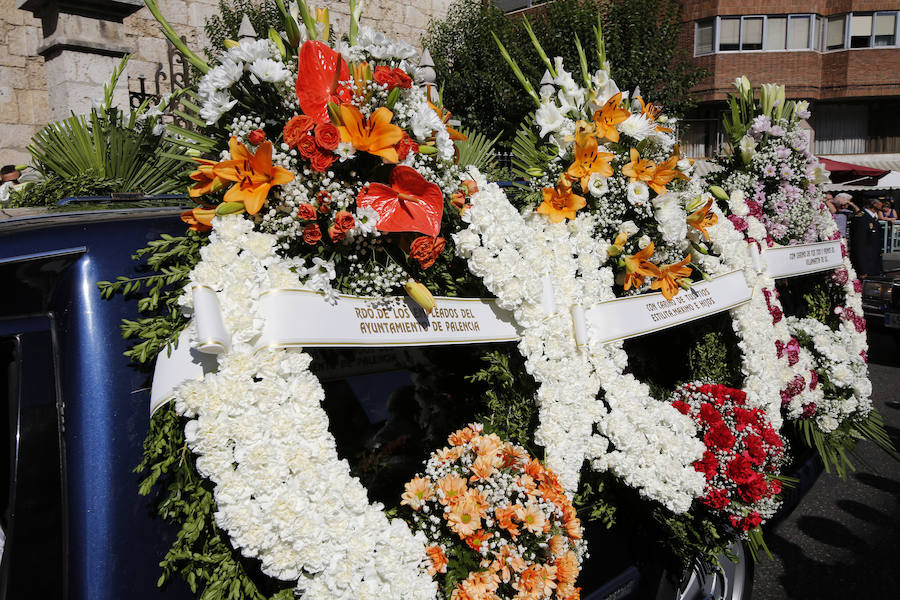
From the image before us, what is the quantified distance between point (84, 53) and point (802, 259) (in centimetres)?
738

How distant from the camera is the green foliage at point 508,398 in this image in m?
2.37

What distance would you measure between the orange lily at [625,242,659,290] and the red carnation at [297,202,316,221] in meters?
1.57

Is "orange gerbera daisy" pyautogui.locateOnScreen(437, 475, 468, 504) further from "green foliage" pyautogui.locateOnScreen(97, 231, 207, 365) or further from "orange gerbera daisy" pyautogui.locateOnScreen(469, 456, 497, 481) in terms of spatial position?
"green foliage" pyautogui.locateOnScreen(97, 231, 207, 365)

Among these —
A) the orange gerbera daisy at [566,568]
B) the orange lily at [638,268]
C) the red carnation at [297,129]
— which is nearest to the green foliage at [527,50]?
the orange lily at [638,268]

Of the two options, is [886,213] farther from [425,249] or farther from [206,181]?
[206,181]

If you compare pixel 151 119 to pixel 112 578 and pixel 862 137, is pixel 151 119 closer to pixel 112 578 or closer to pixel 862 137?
pixel 112 578

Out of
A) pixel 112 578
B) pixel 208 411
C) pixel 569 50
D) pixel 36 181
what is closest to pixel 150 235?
pixel 208 411

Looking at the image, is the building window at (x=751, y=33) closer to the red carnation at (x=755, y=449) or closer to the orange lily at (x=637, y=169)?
the orange lily at (x=637, y=169)

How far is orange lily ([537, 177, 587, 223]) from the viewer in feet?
9.34

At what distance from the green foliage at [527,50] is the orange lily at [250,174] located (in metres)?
13.4

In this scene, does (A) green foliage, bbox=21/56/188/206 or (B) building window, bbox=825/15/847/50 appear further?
(B) building window, bbox=825/15/847/50

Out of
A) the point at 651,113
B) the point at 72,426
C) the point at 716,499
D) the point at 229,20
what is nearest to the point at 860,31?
the point at 229,20

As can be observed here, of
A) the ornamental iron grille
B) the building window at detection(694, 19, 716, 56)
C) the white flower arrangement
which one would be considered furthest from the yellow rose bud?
the building window at detection(694, 19, 716, 56)

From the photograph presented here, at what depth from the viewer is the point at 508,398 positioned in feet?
7.99
